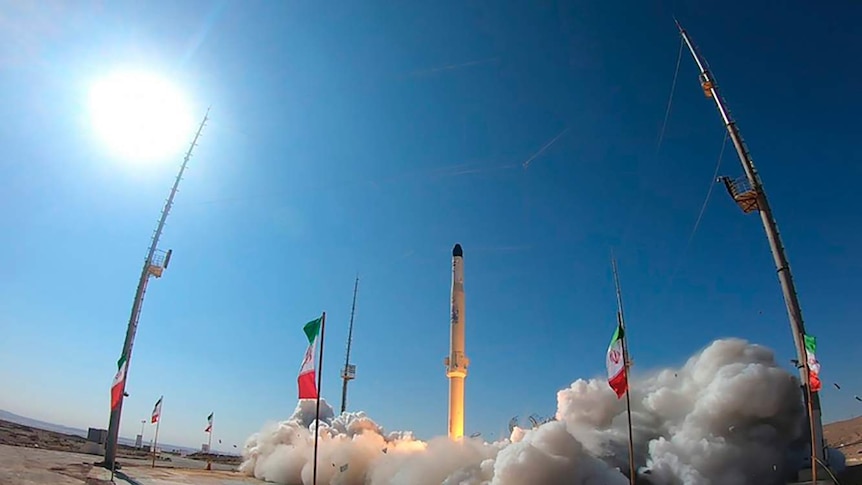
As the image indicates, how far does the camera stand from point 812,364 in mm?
23703

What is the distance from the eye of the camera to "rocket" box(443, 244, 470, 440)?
37.9m

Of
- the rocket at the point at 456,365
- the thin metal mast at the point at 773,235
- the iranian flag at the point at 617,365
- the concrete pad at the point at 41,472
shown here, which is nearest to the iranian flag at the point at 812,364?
the thin metal mast at the point at 773,235

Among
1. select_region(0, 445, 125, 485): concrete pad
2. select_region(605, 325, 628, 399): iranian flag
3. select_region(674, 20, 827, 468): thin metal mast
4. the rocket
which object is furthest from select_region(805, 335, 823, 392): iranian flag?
select_region(0, 445, 125, 485): concrete pad

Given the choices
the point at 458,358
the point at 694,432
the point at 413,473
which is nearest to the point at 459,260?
the point at 458,358

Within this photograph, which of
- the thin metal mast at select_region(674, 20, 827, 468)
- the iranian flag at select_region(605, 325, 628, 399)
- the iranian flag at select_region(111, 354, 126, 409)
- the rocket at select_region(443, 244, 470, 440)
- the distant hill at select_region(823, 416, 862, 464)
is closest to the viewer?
the iranian flag at select_region(605, 325, 628, 399)

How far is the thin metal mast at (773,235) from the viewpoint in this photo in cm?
2342

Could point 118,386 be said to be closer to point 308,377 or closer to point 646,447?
point 308,377

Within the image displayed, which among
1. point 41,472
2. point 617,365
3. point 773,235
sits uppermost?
point 773,235

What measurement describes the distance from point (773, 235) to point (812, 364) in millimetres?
6285

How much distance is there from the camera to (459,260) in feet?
137

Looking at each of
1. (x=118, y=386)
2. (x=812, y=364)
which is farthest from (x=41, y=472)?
(x=812, y=364)

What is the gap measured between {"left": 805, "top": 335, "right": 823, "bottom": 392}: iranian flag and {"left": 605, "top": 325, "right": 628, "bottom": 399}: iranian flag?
11141mm

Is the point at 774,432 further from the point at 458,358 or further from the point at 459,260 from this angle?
the point at 459,260

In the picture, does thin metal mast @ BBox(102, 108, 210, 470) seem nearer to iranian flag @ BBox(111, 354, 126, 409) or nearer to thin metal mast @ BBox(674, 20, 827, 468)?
iranian flag @ BBox(111, 354, 126, 409)
